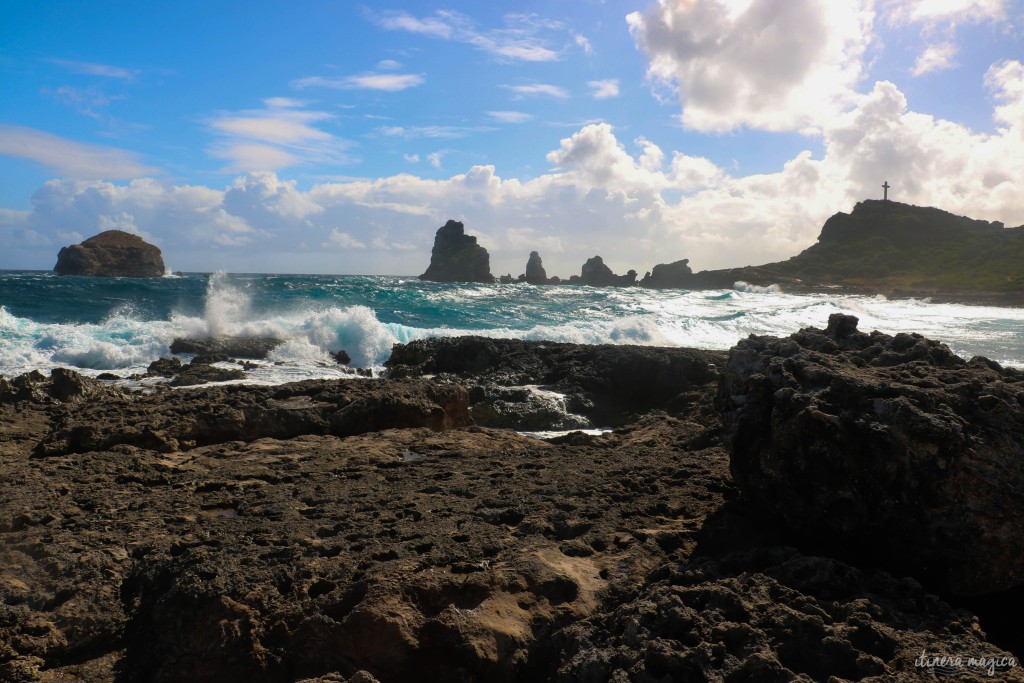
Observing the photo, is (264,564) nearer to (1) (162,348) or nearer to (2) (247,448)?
(2) (247,448)

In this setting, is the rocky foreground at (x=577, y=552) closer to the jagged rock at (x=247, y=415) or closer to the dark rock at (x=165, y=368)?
the jagged rock at (x=247, y=415)

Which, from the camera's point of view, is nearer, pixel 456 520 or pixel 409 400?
pixel 456 520

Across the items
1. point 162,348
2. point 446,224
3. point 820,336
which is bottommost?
point 162,348

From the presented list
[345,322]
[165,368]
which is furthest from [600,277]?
[165,368]

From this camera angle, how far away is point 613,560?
360 centimetres

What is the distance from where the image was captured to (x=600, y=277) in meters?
87.1

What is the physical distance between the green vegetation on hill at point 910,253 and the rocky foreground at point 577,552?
6168cm

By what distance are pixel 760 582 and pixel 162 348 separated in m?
18.2

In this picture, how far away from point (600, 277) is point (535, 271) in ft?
28.4

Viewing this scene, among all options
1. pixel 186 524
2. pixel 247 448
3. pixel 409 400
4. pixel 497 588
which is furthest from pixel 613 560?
pixel 409 400

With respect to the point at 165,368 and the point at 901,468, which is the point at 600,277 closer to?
the point at 165,368

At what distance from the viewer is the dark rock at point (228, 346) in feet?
57.4

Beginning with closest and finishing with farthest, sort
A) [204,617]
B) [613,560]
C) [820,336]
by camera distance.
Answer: [204,617]
[613,560]
[820,336]

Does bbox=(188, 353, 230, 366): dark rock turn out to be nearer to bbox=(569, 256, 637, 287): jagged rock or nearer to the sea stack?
the sea stack
